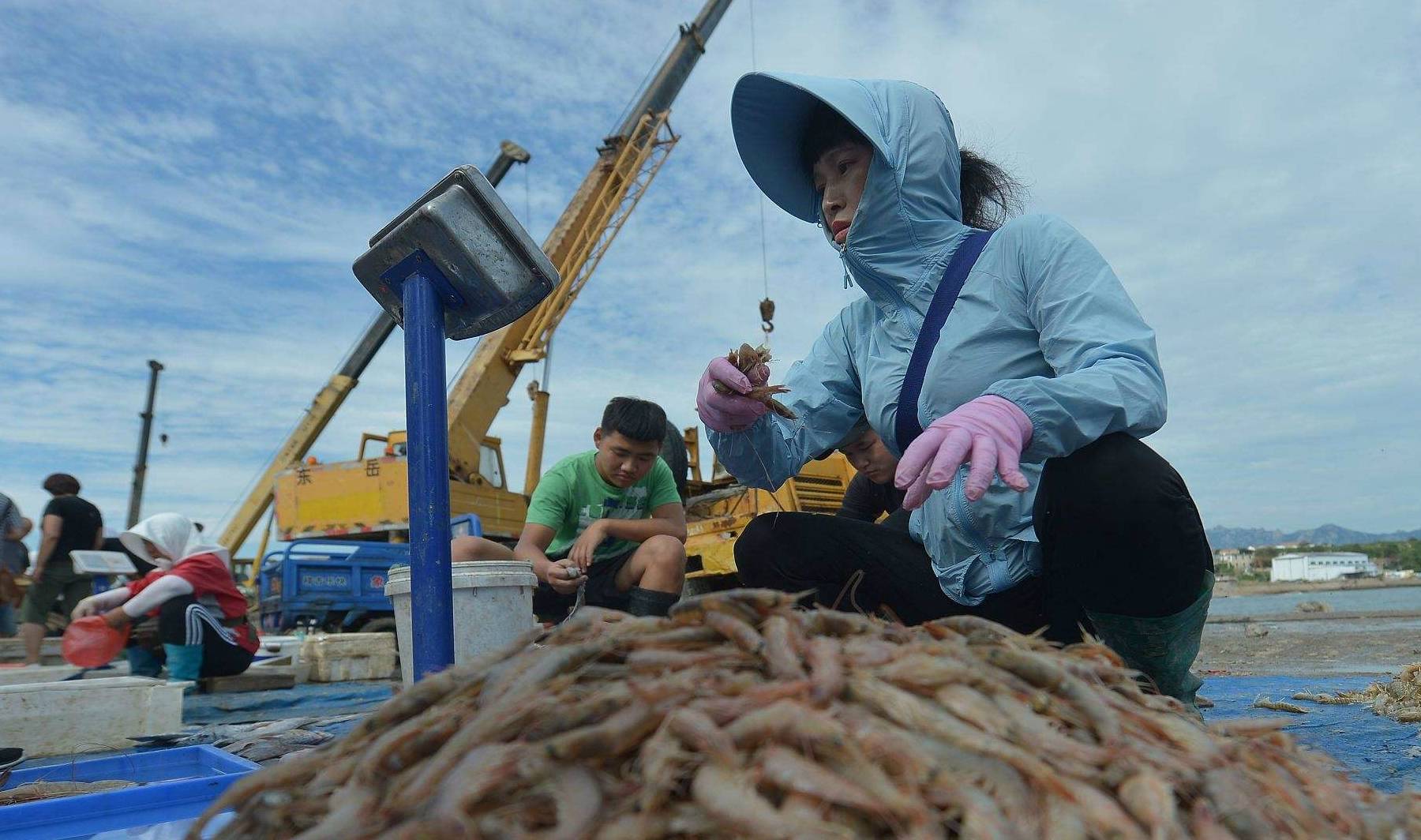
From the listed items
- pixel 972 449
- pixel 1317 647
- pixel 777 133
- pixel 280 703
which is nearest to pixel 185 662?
pixel 280 703

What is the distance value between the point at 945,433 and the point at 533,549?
9.08ft

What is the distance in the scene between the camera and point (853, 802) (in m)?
0.70

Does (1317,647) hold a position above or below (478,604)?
below

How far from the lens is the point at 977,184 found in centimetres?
300

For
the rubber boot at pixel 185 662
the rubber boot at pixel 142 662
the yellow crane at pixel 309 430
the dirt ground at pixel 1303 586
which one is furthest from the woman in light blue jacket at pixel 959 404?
the dirt ground at pixel 1303 586

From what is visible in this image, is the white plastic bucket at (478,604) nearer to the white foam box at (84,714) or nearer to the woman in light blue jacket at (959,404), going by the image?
the woman in light blue jacket at (959,404)

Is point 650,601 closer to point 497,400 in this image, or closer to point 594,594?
point 594,594

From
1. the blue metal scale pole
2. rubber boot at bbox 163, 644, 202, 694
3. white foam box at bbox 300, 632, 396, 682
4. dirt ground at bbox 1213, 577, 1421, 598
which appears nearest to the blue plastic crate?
the blue metal scale pole

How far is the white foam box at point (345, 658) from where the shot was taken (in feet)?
24.4

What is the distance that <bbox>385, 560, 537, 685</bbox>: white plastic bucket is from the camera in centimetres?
296

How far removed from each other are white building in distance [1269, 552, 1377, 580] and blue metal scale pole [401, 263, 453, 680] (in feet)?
216

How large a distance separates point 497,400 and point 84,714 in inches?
512

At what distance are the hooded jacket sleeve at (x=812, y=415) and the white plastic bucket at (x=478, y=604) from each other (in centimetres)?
86

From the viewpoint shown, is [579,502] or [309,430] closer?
[579,502]
